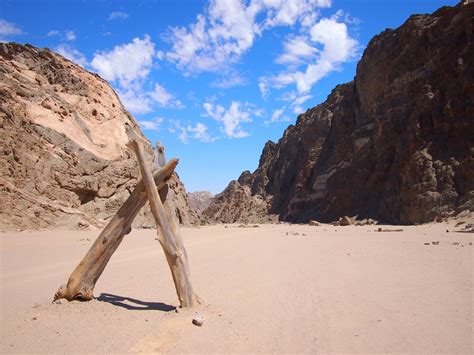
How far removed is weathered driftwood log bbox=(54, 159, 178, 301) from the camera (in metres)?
5.18

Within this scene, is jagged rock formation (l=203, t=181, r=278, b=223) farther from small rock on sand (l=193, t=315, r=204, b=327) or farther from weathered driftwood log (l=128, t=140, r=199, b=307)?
small rock on sand (l=193, t=315, r=204, b=327)

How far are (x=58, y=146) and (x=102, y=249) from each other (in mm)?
17203

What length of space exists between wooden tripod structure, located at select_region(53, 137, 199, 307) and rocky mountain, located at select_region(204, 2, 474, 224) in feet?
71.5

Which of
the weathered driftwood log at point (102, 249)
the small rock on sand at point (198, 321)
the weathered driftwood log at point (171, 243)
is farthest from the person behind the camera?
the weathered driftwood log at point (102, 249)

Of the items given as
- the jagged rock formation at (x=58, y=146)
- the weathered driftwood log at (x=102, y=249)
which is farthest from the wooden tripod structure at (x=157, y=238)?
the jagged rock formation at (x=58, y=146)

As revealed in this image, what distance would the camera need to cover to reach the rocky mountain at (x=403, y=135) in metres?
25.5

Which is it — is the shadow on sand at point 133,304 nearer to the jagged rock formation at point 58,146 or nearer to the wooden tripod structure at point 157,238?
the wooden tripod structure at point 157,238

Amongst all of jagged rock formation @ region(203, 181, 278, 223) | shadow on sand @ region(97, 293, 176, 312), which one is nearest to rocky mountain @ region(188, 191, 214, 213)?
jagged rock formation @ region(203, 181, 278, 223)

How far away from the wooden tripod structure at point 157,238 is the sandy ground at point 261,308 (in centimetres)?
24

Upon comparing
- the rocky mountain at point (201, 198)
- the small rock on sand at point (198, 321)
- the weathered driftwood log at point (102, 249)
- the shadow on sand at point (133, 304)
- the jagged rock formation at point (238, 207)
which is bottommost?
the small rock on sand at point (198, 321)

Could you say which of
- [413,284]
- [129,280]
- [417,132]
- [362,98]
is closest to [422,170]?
[417,132]

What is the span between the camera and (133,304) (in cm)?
530

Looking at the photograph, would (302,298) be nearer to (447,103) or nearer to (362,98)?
(447,103)

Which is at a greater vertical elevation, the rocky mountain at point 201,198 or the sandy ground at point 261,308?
the rocky mountain at point 201,198
